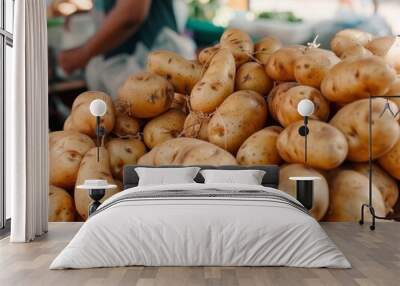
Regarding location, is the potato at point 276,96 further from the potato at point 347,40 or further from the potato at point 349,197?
the potato at point 349,197

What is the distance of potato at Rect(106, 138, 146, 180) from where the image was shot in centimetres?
602

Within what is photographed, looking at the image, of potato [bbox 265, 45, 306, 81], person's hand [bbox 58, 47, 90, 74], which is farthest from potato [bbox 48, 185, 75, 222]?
potato [bbox 265, 45, 306, 81]

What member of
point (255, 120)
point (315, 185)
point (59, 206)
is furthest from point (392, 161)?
point (59, 206)

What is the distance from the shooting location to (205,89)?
5.82m

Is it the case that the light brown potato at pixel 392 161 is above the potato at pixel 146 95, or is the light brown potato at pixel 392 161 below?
below

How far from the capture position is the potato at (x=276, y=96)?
5.82 meters

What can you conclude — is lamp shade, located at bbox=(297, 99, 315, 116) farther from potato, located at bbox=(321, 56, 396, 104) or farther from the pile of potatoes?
potato, located at bbox=(321, 56, 396, 104)

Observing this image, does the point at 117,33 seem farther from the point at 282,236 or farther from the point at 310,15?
the point at 282,236

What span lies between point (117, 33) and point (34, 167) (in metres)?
1.78

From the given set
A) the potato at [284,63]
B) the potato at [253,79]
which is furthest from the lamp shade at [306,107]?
the potato at [253,79]

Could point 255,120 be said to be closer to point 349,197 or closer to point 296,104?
point 296,104

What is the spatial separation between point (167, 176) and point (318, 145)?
133 centimetres

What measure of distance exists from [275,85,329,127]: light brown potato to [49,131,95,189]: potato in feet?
5.86

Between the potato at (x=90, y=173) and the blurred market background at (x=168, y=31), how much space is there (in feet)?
1.98
